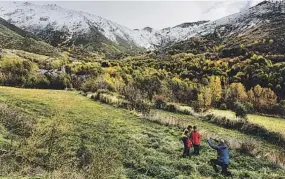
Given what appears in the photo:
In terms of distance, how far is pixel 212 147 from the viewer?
19438 millimetres

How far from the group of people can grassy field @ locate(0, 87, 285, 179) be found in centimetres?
49

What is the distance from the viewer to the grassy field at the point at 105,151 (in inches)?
629

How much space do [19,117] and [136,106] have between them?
14843 millimetres

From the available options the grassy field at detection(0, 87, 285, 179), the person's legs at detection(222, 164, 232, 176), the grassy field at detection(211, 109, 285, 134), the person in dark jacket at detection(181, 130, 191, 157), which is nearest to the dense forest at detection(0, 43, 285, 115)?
the grassy field at detection(211, 109, 285, 134)

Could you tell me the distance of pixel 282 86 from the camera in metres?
98.7

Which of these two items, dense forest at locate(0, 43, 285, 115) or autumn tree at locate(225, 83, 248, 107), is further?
autumn tree at locate(225, 83, 248, 107)

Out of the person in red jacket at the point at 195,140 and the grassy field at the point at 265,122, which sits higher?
the person in red jacket at the point at 195,140

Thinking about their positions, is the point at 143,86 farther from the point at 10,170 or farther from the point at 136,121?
the point at 10,170

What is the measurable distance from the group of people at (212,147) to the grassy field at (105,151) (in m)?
0.49

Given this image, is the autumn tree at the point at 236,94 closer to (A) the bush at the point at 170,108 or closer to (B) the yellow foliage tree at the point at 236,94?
(B) the yellow foliage tree at the point at 236,94

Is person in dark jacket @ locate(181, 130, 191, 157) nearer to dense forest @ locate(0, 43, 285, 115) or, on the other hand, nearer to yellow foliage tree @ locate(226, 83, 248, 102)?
dense forest @ locate(0, 43, 285, 115)

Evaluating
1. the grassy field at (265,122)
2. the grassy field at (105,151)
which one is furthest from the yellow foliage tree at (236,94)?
the grassy field at (105,151)

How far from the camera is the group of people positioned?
62.3ft

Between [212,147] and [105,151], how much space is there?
18.0 ft
